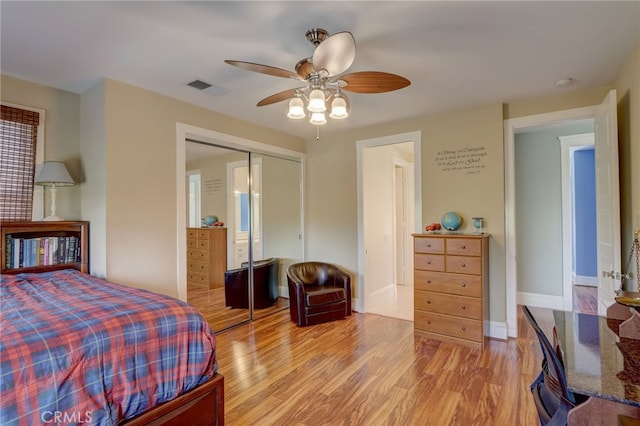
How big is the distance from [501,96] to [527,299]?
297cm

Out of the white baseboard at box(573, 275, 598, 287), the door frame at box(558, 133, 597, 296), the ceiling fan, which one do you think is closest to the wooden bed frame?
the ceiling fan

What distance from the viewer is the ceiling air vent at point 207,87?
2785 mm

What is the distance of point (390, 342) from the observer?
327 centimetres

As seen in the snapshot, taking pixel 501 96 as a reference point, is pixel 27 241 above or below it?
below

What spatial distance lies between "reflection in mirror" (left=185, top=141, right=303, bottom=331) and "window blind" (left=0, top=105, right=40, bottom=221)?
4.05 feet

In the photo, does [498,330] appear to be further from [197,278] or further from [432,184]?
[197,278]

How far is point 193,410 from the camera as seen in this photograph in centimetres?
164

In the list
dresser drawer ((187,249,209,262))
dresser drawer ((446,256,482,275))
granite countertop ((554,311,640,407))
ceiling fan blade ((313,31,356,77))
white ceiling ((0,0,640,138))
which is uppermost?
white ceiling ((0,0,640,138))

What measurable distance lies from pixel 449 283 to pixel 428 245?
1.43ft

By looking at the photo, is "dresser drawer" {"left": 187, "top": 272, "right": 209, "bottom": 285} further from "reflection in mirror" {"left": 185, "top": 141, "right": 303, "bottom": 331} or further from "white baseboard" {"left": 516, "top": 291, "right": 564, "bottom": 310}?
"white baseboard" {"left": 516, "top": 291, "right": 564, "bottom": 310}

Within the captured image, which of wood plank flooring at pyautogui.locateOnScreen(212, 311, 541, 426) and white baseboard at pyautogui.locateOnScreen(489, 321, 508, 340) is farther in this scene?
white baseboard at pyautogui.locateOnScreen(489, 321, 508, 340)

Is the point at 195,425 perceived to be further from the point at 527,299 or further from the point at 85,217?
the point at 527,299

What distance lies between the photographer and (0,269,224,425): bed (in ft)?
3.71

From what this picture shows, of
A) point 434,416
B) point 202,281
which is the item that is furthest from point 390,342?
point 202,281
